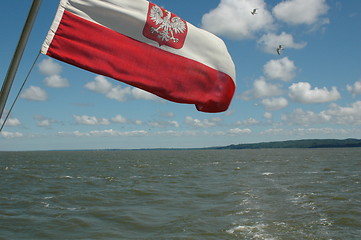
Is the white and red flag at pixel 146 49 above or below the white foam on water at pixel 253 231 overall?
above

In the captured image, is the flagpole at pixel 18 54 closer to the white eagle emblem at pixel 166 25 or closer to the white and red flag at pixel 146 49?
the white and red flag at pixel 146 49

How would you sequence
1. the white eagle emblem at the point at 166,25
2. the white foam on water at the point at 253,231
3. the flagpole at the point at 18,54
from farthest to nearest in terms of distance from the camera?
the white foam on water at the point at 253,231 → the white eagle emblem at the point at 166,25 → the flagpole at the point at 18,54

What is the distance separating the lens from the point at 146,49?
17.1 feet

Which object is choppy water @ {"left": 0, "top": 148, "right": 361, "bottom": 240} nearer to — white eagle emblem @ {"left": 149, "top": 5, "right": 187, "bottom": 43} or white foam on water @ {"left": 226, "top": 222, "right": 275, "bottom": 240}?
white foam on water @ {"left": 226, "top": 222, "right": 275, "bottom": 240}

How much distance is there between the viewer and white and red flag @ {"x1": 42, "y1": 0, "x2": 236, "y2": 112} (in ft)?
15.2

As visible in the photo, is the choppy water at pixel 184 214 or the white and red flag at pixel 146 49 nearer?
the white and red flag at pixel 146 49

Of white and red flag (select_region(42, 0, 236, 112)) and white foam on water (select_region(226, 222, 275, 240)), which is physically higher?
white and red flag (select_region(42, 0, 236, 112))

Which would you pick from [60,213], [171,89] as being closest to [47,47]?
[171,89]

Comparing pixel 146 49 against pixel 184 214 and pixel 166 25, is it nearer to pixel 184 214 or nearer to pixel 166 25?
pixel 166 25

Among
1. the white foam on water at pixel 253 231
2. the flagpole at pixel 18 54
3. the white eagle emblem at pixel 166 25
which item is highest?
the white eagle emblem at pixel 166 25

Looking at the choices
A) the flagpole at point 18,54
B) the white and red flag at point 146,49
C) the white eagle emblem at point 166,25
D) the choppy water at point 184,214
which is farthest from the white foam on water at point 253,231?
the flagpole at point 18,54

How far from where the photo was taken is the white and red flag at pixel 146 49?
464 cm

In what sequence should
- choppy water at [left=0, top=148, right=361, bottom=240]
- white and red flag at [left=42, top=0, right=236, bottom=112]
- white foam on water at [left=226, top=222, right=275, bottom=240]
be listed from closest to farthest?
white and red flag at [left=42, top=0, right=236, bottom=112] < white foam on water at [left=226, top=222, right=275, bottom=240] < choppy water at [left=0, top=148, right=361, bottom=240]

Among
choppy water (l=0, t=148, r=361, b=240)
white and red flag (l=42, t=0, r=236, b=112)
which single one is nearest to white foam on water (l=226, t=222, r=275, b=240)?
choppy water (l=0, t=148, r=361, b=240)
